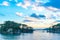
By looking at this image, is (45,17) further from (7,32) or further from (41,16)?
(7,32)

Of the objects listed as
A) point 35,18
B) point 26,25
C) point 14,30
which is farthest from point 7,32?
point 35,18

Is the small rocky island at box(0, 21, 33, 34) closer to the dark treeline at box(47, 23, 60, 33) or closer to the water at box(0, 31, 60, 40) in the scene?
the water at box(0, 31, 60, 40)

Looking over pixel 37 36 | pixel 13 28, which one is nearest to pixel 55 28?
pixel 37 36

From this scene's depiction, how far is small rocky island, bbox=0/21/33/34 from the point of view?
10.1 ft

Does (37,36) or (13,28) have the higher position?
(13,28)

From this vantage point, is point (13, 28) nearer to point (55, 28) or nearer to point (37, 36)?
point (37, 36)

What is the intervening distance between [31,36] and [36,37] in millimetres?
116

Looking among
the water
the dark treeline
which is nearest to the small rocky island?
the water

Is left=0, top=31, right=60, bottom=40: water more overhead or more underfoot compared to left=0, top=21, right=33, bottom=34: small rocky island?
more underfoot

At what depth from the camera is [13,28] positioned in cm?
317

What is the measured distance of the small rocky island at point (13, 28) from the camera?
306cm

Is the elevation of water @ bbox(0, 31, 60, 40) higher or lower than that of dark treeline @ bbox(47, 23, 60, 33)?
lower

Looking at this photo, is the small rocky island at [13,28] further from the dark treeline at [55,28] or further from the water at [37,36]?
the dark treeline at [55,28]

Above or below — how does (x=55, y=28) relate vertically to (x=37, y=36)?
above
